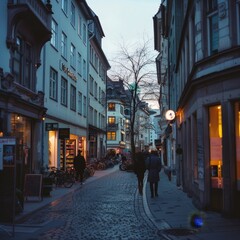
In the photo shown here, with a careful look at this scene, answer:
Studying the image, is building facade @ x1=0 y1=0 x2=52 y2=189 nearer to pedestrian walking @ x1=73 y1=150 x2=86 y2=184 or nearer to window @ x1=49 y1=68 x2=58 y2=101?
pedestrian walking @ x1=73 y1=150 x2=86 y2=184

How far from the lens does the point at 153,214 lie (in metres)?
12.6

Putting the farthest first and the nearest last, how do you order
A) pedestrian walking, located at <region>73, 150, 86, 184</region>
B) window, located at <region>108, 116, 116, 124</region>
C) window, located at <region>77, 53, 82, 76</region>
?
window, located at <region>108, 116, 116, 124</region> → window, located at <region>77, 53, 82, 76</region> → pedestrian walking, located at <region>73, 150, 86, 184</region>

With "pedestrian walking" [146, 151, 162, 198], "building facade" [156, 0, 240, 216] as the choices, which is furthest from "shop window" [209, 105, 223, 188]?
"pedestrian walking" [146, 151, 162, 198]

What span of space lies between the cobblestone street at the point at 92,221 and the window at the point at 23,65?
5.95m

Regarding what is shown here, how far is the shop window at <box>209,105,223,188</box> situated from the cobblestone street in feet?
7.58

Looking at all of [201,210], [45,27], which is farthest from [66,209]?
[45,27]

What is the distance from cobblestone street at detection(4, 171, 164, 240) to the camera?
959 cm

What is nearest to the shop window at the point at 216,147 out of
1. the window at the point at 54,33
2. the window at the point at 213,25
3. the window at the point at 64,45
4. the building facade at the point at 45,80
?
the window at the point at 213,25

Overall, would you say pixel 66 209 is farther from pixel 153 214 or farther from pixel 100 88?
pixel 100 88

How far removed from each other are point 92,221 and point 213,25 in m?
6.61

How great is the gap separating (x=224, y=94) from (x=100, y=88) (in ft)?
134

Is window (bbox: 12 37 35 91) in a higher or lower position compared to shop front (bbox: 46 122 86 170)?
higher

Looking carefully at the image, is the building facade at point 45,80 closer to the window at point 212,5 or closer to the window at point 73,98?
the window at point 73,98

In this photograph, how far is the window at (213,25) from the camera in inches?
502
